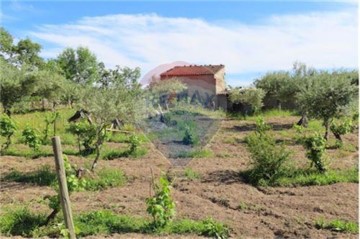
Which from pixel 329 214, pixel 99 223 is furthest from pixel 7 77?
pixel 329 214

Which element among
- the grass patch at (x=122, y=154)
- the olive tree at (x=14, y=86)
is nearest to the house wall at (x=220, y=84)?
the grass patch at (x=122, y=154)

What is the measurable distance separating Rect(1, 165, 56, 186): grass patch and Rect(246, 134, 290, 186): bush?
418cm

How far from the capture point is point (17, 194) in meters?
8.23

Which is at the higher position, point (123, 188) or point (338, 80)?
point (338, 80)

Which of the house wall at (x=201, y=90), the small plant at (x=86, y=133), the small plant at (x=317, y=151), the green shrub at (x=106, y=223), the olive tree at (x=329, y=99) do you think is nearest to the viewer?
the green shrub at (x=106, y=223)

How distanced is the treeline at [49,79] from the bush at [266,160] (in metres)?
3.02

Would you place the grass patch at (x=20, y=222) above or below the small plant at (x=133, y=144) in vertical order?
below

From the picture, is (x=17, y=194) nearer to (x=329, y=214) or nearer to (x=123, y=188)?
(x=123, y=188)

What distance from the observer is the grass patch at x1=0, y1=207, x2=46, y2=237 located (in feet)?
20.5

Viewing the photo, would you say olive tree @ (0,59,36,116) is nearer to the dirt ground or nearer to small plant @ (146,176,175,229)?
the dirt ground

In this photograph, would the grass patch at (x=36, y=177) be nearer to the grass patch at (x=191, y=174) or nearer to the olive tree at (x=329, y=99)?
the grass patch at (x=191, y=174)

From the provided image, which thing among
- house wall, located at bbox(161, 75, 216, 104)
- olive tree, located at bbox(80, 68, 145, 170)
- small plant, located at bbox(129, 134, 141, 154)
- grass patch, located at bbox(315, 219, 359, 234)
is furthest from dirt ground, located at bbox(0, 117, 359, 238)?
house wall, located at bbox(161, 75, 216, 104)

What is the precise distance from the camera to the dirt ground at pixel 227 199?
6498 mm

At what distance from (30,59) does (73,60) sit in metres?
8.51
